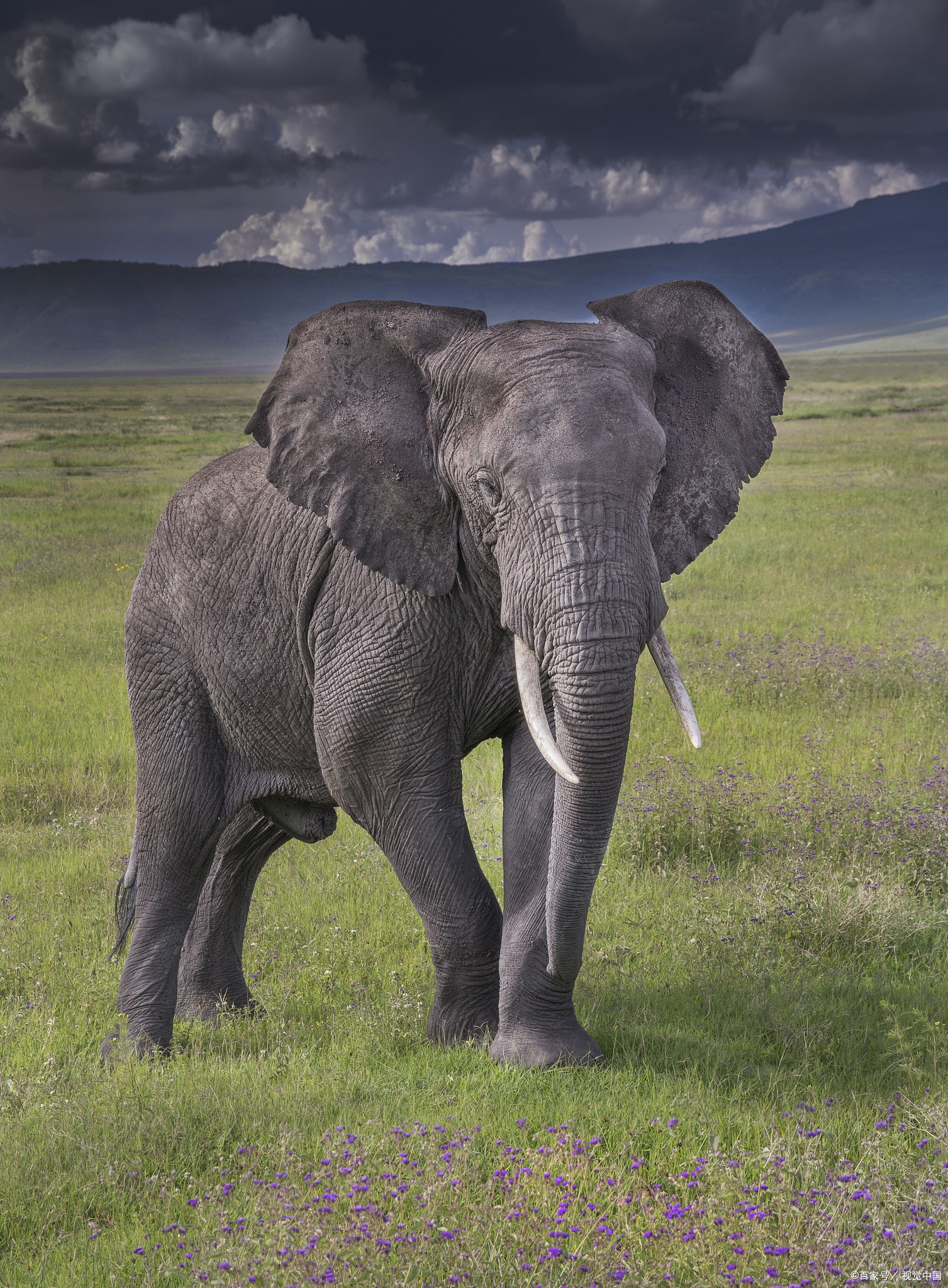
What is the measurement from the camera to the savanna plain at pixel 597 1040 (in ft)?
11.4

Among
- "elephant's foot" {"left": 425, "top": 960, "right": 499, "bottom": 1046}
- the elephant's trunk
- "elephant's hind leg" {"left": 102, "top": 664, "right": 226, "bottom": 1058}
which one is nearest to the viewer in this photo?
the elephant's trunk

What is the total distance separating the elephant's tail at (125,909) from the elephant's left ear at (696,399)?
3375 mm

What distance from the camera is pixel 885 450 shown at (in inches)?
1495

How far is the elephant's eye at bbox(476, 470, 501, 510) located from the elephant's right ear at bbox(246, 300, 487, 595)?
0.37 m

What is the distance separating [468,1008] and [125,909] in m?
2.16

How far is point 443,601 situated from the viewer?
471 cm

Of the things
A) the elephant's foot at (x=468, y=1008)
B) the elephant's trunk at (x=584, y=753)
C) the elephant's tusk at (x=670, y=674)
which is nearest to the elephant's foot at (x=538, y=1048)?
the elephant's foot at (x=468, y=1008)

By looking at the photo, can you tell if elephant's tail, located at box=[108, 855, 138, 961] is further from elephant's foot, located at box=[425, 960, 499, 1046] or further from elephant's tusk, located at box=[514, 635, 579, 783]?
elephant's tusk, located at box=[514, 635, 579, 783]

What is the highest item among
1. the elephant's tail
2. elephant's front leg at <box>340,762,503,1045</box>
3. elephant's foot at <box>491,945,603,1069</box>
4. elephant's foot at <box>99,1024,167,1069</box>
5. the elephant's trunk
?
the elephant's trunk

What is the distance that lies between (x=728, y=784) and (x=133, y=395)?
435 ft

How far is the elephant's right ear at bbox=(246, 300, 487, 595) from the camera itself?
457 centimetres

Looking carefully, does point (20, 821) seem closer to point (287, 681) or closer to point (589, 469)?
point (287, 681)

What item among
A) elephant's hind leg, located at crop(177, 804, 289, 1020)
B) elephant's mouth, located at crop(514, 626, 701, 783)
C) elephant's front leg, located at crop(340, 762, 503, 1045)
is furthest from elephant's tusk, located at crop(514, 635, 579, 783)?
elephant's hind leg, located at crop(177, 804, 289, 1020)

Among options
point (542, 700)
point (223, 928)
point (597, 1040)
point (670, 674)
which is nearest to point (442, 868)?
point (542, 700)
